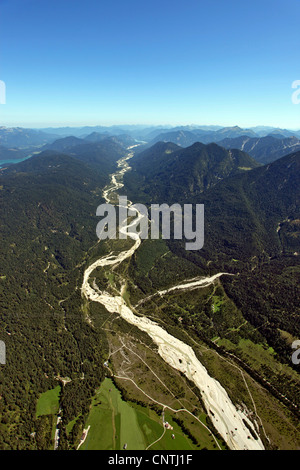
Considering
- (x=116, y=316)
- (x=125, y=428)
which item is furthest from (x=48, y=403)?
(x=116, y=316)

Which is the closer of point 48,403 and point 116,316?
point 48,403

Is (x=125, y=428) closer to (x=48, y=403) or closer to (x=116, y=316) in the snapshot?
(x=48, y=403)

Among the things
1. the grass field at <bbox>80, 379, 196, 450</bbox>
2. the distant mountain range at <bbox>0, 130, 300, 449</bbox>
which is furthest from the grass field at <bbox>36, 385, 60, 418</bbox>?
the grass field at <bbox>80, 379, 196, 450</bbox>

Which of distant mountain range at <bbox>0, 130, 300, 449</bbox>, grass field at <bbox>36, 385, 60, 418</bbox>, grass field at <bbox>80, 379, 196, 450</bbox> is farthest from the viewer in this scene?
distant mountain range at <bbox>0, 130, 300, 449</bbox>

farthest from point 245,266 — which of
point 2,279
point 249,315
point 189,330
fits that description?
point 2,279

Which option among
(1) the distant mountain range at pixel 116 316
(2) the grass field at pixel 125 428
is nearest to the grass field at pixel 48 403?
(1) the distant mountain range at pixel 116 316

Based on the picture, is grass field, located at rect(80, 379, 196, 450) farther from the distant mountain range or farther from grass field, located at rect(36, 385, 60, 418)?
grass field, located at rect(36, 385, 60, 418)

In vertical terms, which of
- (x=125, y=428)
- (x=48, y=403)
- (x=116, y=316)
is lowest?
(x=125, y=428)

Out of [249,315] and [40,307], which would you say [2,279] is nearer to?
[40,307]
